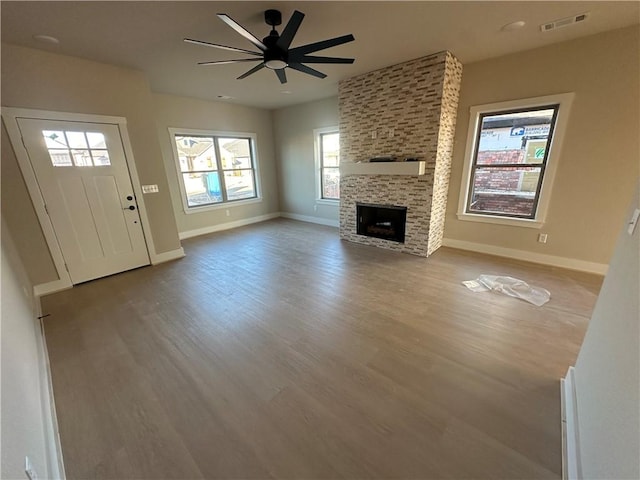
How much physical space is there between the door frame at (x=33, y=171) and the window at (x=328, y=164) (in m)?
3.66

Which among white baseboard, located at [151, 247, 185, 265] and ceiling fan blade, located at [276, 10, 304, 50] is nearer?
ceiling fan blade, located at [276, 10, 304, 50]

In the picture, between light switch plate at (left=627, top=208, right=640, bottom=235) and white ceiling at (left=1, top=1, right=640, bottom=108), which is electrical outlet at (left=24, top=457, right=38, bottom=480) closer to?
light switch plate at (left=627, top=208, right=640, bottom=235)

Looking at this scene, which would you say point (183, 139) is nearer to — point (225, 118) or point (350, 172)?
point (225, 118)

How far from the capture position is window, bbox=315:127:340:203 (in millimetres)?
5809

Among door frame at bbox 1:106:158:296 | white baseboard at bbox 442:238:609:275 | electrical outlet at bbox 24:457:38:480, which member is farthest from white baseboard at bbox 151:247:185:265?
white baseboard at bbox 442:238:609:275

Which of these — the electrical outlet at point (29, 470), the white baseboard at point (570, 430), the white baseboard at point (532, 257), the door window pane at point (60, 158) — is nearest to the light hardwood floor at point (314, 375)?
the white baseboard at point (570, 430)

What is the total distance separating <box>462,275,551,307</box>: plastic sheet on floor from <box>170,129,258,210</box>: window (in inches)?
211

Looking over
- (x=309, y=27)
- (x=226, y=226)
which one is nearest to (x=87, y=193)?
(x=226, y=226)

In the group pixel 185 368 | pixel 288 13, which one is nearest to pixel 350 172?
pixel 288 13

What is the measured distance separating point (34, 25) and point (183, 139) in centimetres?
292

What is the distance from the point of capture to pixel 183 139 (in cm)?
528

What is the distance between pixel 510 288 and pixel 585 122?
7.43 ft

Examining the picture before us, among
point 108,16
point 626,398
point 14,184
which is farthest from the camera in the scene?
point 14,184

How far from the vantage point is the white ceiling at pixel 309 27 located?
2248 mm
